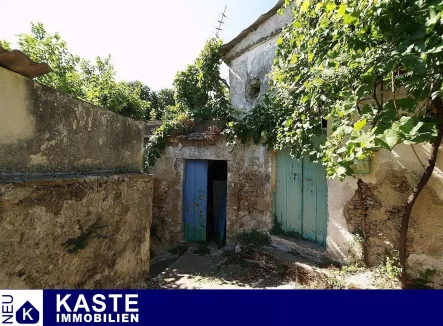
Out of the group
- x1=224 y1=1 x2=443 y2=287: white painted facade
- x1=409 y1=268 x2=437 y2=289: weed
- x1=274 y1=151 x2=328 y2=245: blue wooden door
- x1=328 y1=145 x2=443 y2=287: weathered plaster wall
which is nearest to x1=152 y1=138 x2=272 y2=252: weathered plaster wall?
x1=274 y1=151 x2=328 y2=245: blue wooden door

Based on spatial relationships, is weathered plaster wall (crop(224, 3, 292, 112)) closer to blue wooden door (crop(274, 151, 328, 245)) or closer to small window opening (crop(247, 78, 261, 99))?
small window opening (crop(247, 78, 261, 99))

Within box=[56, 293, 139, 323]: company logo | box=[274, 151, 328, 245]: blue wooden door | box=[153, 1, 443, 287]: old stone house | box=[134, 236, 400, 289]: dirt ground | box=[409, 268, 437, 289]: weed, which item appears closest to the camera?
box=[56, 293, 139, 323]: company logo

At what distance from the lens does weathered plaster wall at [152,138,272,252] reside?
530 cm

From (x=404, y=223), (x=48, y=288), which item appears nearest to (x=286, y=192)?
(x=404, y=223)

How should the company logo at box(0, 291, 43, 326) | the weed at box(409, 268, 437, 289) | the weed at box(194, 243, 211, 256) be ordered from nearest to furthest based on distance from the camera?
the company logo at box(0, 291, 43, 326) → the weed at box(409, 268, 437, 289) → the weed at box(194, 243, 211, 256)

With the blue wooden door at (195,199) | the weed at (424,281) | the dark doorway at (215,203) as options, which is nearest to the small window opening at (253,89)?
the dark doorway at (215,203)

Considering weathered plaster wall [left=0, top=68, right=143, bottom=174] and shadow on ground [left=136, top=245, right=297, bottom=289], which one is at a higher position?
weathered plaster wall [left=0, top=68, right=143, bottom=174]

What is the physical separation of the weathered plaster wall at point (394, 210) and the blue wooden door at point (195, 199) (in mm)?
3317

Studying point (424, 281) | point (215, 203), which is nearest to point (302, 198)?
point (424, 281)

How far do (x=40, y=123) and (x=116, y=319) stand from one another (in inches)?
77.3

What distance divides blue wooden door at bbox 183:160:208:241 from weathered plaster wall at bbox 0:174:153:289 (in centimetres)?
241

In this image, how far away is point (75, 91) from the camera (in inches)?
254

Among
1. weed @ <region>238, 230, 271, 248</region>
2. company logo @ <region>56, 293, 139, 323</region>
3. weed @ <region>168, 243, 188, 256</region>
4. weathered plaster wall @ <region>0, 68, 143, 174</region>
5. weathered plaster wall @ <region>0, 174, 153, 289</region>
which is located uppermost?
weathered plaster wall @ <region>0, 68, 143, 174</region>

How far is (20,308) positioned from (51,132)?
1.58m
